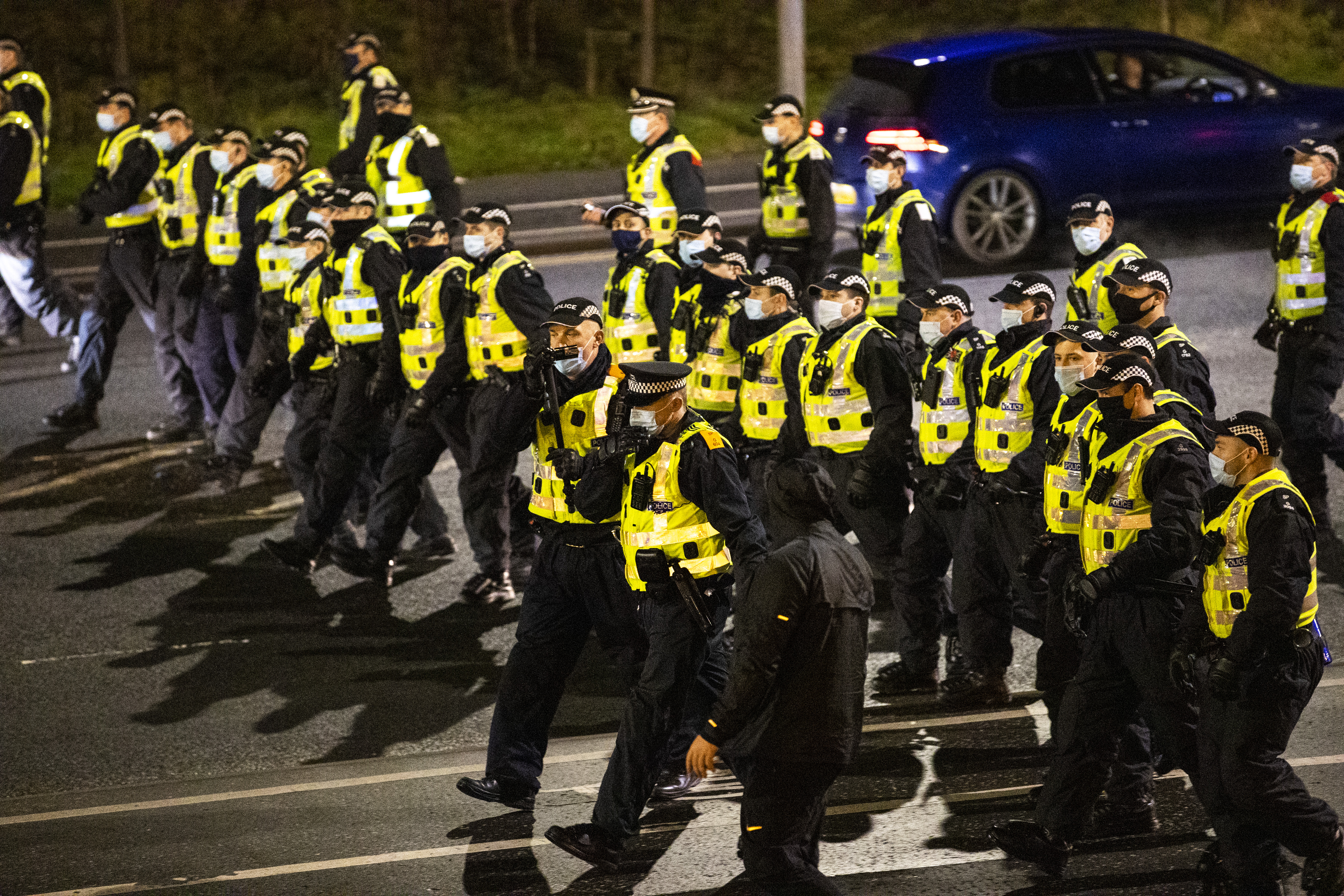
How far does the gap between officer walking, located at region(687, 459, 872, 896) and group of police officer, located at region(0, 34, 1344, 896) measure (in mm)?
11

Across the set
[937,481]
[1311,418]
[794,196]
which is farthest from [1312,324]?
[794,196]

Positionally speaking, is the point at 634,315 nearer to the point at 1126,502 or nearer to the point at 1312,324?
the point at 1312,324

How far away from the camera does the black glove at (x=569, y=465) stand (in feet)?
Result: 22.5

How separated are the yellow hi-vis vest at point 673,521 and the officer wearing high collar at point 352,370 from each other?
151 inches

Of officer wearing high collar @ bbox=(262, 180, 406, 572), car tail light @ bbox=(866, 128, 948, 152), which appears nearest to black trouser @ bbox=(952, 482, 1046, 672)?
officer wearing high collar @ bbox=(262, 180, 406, 572)

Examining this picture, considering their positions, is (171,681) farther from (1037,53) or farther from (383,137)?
(1037,53)

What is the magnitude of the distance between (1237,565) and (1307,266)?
14.7ft

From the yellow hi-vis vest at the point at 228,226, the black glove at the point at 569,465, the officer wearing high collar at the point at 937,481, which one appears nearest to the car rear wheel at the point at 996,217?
the yellow hi-vis vest at the point at 228,226

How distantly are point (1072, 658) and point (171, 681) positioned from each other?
Result: 14.7 ft

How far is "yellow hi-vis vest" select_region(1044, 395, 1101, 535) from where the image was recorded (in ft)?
21.7

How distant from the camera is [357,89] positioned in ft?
47.2

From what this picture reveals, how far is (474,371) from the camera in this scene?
31.4 ft

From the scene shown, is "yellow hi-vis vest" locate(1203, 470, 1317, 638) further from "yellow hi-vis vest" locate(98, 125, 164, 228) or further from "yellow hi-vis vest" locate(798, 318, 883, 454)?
"yellow hi-vis vest" locate(98, 125, 164, 228)

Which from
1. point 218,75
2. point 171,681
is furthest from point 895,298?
point 218,75
